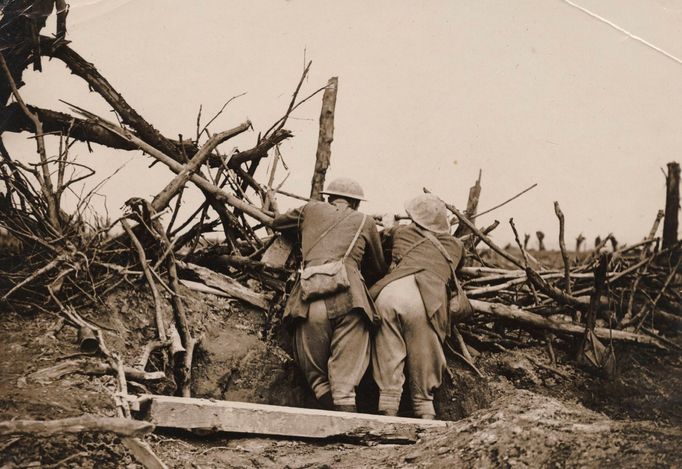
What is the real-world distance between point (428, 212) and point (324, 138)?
163 centimetres

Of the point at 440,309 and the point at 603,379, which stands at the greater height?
the point at 440,309

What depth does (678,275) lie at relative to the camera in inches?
318

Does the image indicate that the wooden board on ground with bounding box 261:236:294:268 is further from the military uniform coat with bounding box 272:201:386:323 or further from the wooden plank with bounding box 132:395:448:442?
the wooden plank with bounding box 132:395:448:442

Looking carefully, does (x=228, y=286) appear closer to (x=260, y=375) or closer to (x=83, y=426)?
(x=260, y=375)

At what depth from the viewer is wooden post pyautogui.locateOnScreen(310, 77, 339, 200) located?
7.71 meters

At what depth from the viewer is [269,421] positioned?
539cm

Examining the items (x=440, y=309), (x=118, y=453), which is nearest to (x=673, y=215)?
(x=440, y=309)

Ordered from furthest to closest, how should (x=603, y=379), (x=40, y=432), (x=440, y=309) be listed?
(x=603, y=379)
(x=440, y=309)
(x=40, y=432)

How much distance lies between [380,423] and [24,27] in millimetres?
4306

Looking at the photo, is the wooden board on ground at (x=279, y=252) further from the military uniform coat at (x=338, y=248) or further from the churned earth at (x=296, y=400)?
the churned earth at (x=296, y=400)

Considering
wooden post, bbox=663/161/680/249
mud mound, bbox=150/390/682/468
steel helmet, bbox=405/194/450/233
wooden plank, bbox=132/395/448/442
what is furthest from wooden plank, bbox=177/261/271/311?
wooden post, bbox=663/161/680/249

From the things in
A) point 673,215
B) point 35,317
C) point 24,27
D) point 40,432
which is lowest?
point 40,432

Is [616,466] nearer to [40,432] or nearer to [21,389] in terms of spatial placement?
[40,432]

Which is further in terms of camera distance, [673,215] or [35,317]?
[673,215]
